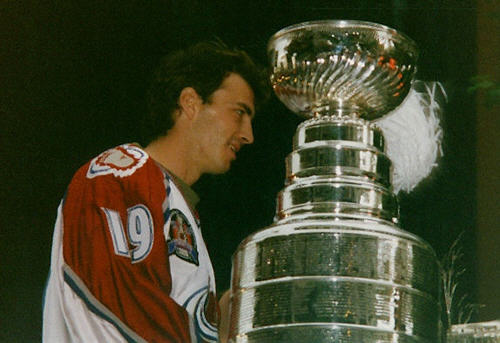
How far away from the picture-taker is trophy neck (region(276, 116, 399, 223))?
80cm

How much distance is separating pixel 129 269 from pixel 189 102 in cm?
48

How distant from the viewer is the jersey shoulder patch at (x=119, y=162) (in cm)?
109

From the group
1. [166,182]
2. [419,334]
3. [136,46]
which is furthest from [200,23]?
[419,334]

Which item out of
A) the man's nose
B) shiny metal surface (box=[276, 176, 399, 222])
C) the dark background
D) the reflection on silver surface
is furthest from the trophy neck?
the dark background

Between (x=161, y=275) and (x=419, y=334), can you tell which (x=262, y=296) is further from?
(x=161, y=275)

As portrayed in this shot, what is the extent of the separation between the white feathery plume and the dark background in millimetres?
19

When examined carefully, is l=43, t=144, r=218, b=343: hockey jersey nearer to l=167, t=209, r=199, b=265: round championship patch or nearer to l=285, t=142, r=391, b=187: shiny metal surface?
l=167, t=209, r=199, b=265: round championship patch

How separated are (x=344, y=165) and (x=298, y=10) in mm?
752

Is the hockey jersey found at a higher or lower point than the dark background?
lower

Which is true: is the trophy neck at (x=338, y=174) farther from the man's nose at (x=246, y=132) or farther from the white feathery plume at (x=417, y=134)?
the white feathery plume at (x=417, y=134)

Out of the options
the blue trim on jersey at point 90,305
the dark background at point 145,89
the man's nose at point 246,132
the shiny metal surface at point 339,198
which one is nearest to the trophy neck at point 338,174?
the shiny metal surface at point 339,198

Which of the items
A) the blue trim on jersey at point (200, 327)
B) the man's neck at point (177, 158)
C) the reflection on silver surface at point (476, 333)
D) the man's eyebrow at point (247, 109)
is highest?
the man's eyebrow at point (247, 109)

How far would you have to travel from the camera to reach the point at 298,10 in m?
1.50

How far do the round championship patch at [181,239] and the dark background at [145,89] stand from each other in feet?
1.26
